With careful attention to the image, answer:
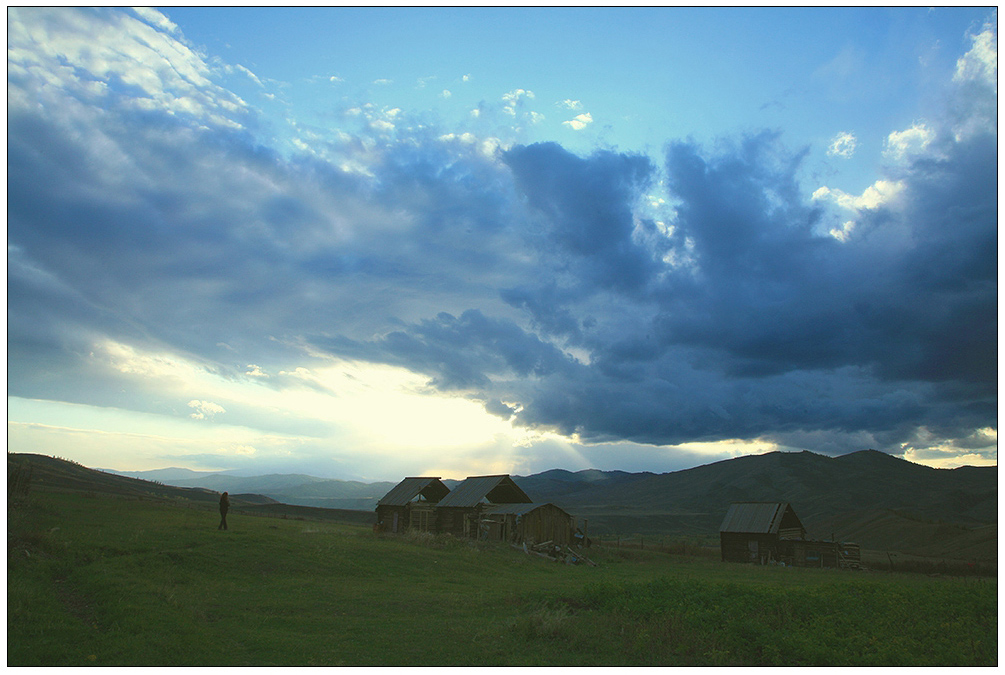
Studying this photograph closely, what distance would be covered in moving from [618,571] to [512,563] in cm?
684

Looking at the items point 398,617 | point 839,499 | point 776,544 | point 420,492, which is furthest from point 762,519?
point 839,499

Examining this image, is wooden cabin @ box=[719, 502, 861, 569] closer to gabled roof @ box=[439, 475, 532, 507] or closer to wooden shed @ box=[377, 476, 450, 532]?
gabled roof @ box=[439, 475, 532, 507]

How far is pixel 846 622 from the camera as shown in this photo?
1420cm

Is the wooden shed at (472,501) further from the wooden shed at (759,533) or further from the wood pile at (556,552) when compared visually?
the wooden shed at (759,533)

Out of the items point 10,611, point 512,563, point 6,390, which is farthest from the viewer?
point 512,563

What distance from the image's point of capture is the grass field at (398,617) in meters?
11.9

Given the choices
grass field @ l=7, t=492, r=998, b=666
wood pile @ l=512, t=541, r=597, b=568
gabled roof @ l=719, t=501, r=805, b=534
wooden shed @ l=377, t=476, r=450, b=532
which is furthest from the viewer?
wooden shed @ l=377, t=476, r=450, b=532

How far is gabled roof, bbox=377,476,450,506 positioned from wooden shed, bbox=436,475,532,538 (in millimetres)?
2536

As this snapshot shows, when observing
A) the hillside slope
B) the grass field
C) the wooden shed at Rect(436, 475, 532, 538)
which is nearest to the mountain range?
the hillside slope

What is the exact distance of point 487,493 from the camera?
168ft

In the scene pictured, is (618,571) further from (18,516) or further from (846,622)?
(18,516)

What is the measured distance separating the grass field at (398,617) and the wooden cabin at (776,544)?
32941 millimetres

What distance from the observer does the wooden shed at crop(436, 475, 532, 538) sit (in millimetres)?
49781

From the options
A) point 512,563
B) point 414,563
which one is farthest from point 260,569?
point 512,563
